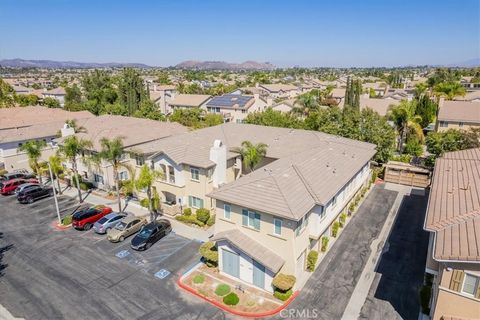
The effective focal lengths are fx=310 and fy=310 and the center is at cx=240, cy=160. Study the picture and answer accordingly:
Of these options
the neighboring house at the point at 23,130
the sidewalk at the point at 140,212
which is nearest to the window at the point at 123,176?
the sidewalk at the point at 140,212

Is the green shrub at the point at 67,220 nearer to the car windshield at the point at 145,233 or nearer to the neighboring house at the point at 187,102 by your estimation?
the car windshield at the point at 145,233

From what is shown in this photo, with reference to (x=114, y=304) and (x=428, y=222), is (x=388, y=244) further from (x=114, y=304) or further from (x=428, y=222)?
(x=114, y=304)

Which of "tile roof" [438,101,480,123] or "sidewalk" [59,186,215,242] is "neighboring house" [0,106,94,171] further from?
"tile roof" [438,101,480,123]

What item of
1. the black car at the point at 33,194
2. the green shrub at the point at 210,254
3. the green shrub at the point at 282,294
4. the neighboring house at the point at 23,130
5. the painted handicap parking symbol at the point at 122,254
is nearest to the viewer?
the green shrub at the point at 282,294

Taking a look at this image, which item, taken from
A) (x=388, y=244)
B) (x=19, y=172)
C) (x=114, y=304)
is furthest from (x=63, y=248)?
(x=388, y=244)

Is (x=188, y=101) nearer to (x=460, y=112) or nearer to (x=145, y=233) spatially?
(x=460, y=112)

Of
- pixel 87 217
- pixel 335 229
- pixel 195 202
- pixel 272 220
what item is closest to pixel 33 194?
pixel 87 217
